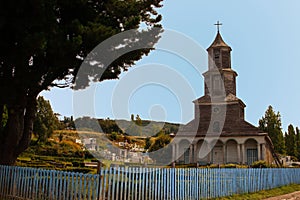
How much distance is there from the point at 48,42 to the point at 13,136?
4773 mm

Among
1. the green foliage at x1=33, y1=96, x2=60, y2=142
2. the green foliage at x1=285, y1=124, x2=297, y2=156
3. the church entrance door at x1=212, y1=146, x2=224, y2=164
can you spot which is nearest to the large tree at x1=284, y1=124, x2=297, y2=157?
the green foliage at x1=285, y1=124, x2=297, y2=156

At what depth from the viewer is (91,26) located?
10.6m

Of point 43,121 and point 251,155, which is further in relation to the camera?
point 43,121

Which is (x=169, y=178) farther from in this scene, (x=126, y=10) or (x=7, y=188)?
(x=126, y=10)

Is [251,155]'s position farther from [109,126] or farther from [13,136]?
[13,136]

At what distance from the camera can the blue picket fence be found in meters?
8.75

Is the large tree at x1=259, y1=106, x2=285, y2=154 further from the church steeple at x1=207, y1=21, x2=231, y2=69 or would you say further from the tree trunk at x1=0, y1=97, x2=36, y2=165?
the tree trunk at x1=0, y1=97, x2=36, y2=165

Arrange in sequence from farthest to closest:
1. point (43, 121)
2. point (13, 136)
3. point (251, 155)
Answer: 1. point (43, 121)
2. point (251, 155)
3. point (13, 136)

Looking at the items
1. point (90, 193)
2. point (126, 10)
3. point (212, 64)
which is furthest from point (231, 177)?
point (212, 64)

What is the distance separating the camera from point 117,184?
29.5 ft

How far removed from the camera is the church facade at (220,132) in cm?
3503

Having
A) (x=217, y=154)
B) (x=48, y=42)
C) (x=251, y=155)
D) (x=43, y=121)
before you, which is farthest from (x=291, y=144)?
(x=48, y=42)

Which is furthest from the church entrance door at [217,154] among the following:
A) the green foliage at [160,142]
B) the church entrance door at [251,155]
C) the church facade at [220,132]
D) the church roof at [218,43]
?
the church roof at [218,43]

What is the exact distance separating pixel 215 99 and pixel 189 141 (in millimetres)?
6078
